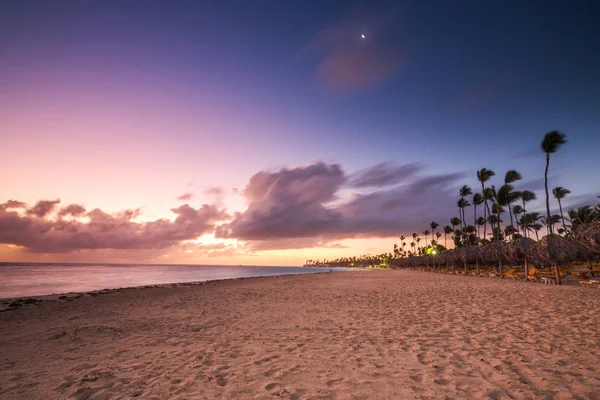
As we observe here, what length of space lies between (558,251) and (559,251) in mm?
56

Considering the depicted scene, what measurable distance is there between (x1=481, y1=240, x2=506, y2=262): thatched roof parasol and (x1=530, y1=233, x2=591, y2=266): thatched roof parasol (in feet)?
23.5

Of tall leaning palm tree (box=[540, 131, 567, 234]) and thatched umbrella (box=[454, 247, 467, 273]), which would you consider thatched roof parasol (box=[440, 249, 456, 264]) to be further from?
tall leaning palm tree (box=[540, 131, 567, 234])

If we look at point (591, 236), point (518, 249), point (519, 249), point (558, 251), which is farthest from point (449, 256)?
point (591, 236)

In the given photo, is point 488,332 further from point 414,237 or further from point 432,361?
point 414,237

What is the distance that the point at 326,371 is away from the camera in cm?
538

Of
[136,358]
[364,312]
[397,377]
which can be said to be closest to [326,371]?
[397,377]

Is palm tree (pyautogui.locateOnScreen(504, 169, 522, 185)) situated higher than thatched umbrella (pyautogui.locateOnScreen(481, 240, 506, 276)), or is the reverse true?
palm tree (pyautogui.locateOnScreen(504, 169, 522, 185))

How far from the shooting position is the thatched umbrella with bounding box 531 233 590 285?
824 inches

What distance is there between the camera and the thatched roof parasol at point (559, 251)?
68.6 ft

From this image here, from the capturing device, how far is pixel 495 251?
3167cm

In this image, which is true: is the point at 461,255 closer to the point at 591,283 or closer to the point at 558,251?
the point at 558,251

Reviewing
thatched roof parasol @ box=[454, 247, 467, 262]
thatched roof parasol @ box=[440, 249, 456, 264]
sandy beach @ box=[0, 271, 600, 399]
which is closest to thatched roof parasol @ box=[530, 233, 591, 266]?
sandy beach @ box=[0, 271, 600, 399]

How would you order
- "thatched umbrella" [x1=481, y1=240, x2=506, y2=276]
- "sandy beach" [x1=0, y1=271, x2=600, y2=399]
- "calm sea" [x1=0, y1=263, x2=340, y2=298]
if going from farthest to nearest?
"thatched umbrella" [x1=481, y1=240, x2=506, y2=276]
"calm sea" [x1=0, y1=263, x2=340, y2=298]
"sandy beach" [x1=0, y1=271, x2=600, y2=399]

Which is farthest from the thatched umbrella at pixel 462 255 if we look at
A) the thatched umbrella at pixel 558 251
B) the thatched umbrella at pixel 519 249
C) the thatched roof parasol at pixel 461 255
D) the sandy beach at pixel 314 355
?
the sandy beach at pixel 314 355
